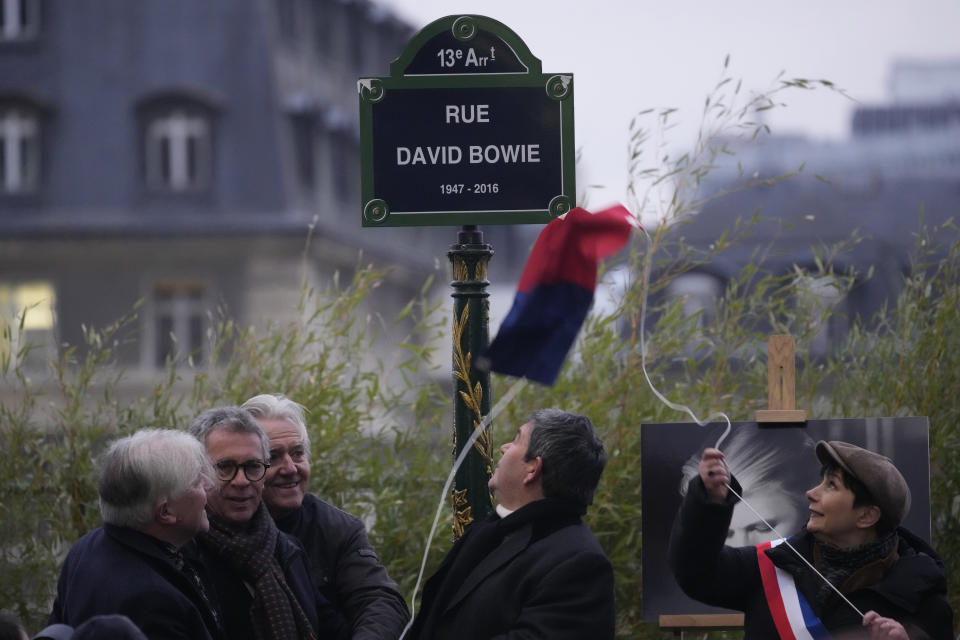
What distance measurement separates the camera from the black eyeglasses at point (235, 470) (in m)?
3.99

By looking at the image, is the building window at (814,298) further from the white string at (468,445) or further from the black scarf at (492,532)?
the black scarf at (492,532)

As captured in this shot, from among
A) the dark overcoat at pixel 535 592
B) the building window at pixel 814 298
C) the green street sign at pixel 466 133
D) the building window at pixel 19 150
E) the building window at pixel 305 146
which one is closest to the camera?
the dark overcoat at pixel 535 592

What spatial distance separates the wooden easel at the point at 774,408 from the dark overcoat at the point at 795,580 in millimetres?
902

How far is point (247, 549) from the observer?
156 inches

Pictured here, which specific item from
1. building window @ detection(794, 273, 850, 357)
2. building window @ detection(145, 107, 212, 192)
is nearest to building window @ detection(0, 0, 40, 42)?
building window @ detection(145, 107, 212, 192)

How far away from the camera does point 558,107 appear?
183 inches

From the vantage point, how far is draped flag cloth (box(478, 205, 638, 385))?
409 centimetres

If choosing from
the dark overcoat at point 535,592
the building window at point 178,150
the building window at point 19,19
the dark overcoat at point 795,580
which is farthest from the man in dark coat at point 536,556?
the building window at point 19,19

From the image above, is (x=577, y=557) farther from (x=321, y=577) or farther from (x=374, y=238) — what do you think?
(x=374, y=238)

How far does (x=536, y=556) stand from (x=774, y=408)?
4.87 ft

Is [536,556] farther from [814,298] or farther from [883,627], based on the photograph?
[814,298]

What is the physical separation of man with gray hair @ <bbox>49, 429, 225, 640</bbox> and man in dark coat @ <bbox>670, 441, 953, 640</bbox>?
1.23 meters

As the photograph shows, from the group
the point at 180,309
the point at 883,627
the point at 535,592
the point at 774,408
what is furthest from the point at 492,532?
the point at 180,309

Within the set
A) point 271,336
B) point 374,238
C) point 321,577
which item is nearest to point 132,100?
point 374,238
